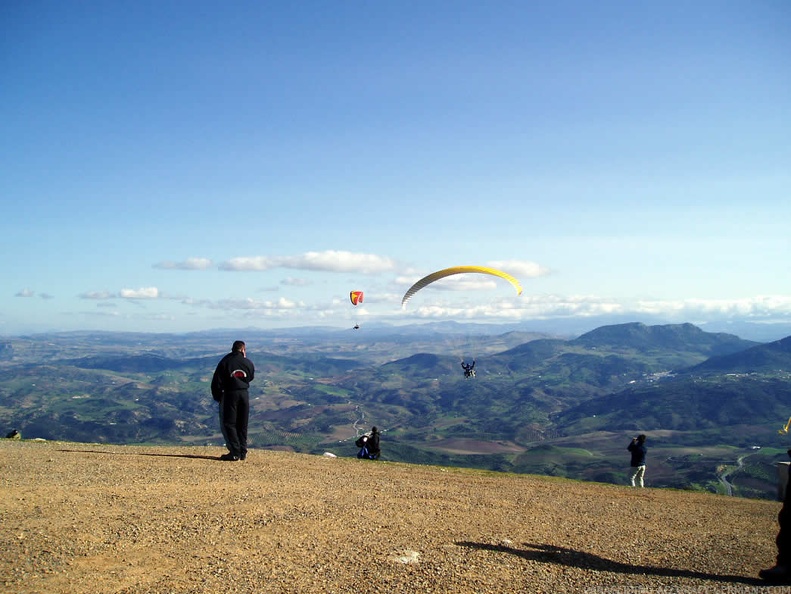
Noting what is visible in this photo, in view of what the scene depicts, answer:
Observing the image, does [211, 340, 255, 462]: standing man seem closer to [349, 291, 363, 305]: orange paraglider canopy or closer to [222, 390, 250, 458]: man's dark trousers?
[222, 390, 250, 458]: man's dark trousers

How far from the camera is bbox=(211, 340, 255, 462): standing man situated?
18.9 meters

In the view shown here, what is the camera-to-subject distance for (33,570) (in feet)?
30.6

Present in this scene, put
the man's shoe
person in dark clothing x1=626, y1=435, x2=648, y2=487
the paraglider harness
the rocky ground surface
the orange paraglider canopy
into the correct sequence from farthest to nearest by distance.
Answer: the orange paraglider canopy
the paraglider harness
person in dark clothing x1=626, y1=435, x2=648, y2=487
the man's shoe
the rocky ground surface

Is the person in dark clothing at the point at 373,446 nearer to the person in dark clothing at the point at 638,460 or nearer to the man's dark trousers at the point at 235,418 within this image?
the man's dark trousers at the point at 235,418

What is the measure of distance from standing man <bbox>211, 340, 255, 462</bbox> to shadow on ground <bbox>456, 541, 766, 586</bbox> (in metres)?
9.84

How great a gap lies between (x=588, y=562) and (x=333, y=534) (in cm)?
560

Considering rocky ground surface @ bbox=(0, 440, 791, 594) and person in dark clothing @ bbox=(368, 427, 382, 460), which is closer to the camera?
rocky ground surface @ bbox=(0, 440, 791, 594)

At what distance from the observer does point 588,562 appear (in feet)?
38.9

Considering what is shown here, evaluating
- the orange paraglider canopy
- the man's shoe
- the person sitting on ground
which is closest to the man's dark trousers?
the person sitting on ground

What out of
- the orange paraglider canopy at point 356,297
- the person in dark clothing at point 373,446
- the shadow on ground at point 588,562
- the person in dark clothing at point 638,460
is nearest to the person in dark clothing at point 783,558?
the shadow on ground at point 588,562

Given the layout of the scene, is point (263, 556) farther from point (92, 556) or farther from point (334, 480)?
point (334, 480)

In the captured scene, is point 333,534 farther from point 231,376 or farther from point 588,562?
point 231,376

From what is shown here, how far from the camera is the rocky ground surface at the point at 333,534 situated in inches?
388

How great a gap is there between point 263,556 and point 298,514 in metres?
2.86
